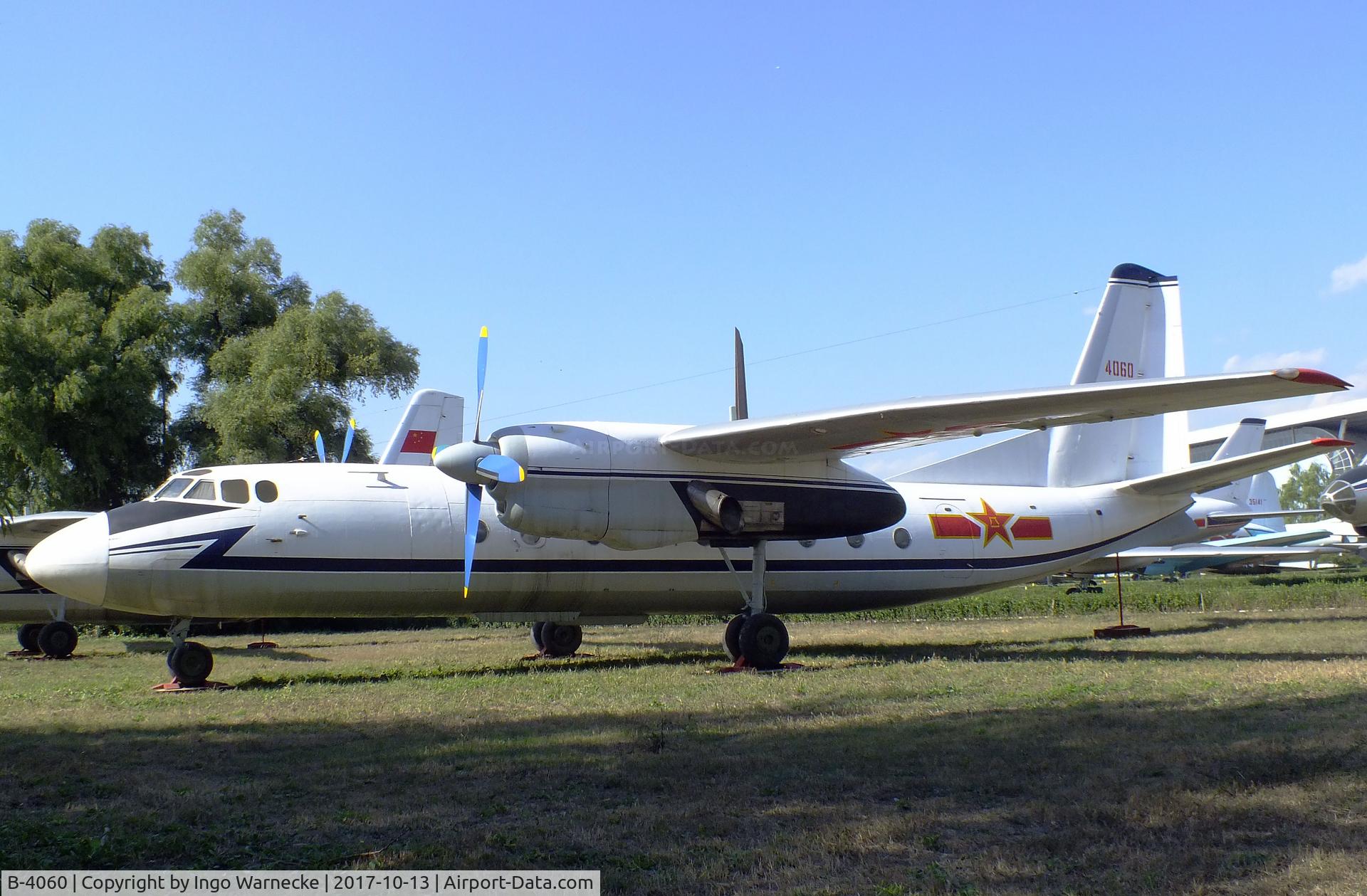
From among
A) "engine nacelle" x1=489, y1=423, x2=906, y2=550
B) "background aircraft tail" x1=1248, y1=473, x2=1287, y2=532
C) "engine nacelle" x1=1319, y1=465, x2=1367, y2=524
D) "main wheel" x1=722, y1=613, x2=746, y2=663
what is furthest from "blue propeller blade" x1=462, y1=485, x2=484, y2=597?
"background aircraft tail" x1=1248, y1=473, x2=1287, y2=532

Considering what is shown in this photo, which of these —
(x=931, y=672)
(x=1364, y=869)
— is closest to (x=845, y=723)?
(x=931, y=672)

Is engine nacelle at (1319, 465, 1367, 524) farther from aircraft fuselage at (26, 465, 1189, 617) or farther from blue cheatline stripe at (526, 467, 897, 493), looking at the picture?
blue cheatline stripe at (526, 467, 897, 493)

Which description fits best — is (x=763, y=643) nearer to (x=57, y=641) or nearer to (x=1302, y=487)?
(x=57, y=641)

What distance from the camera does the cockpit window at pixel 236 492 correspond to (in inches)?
536

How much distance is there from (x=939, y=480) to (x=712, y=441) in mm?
6443

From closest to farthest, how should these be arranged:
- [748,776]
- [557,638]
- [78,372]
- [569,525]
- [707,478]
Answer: [748,776] < [569,525] < [707,478] < [557,638] < [78,372]

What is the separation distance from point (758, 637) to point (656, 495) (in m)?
2.52

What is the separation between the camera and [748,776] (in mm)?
6824

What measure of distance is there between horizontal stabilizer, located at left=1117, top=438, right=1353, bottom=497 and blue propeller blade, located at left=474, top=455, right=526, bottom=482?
10126 mm

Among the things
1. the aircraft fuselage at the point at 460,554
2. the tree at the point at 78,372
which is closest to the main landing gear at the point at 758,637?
the aircraft fuselage at the point at 460,554

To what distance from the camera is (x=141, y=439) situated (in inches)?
1412

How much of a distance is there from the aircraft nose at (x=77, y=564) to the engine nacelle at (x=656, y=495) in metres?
4.87

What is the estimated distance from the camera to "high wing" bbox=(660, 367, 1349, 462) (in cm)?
1105

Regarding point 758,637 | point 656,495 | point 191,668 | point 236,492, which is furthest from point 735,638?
point 191,668
